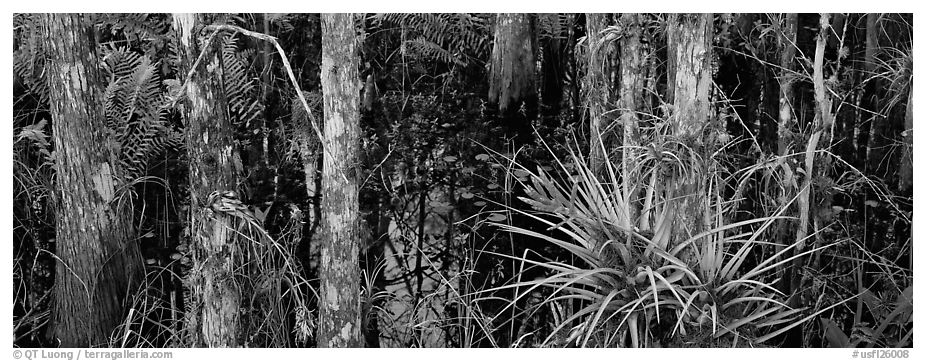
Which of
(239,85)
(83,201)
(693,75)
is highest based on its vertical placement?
(693,75)

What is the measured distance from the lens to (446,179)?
159 inches

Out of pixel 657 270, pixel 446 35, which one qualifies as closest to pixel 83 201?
pixel 657 270

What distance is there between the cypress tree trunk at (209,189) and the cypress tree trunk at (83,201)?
402 mm

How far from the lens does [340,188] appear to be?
300 centimetres

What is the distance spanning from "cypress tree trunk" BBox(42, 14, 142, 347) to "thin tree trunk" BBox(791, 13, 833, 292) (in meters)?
2.81

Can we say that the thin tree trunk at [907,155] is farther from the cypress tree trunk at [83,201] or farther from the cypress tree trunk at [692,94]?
the cypress tree trunk at [83,201]

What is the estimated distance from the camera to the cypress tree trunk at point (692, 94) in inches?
105

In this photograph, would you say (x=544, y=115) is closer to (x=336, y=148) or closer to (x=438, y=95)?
(x=438, y=95)

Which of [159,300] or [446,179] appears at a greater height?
[446,179]

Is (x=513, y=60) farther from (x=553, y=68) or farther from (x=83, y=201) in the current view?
(x=83, y=201)

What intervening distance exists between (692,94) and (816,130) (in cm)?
118

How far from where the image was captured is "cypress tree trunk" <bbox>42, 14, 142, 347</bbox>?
3.16m
